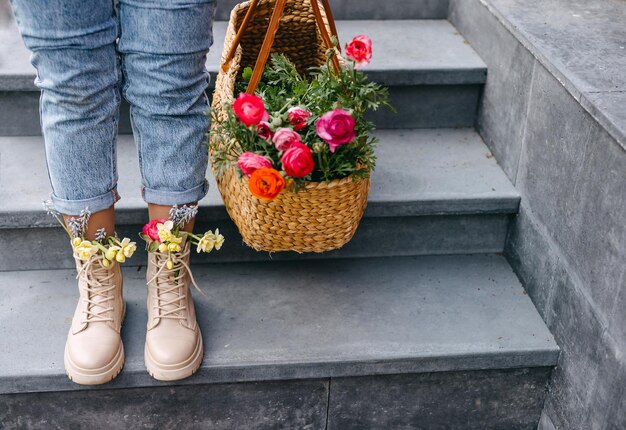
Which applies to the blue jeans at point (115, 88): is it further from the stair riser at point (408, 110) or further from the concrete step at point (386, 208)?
the stair riser at point (408, 110)

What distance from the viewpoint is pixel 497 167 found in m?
1.96

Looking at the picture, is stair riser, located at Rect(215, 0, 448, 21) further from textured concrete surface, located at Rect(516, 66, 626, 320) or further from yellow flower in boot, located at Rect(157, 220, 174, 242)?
yellow flower in boot, located at Rect(157, 220, 174, 242)

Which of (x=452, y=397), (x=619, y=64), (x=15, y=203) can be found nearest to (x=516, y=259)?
(x=452, y=397)

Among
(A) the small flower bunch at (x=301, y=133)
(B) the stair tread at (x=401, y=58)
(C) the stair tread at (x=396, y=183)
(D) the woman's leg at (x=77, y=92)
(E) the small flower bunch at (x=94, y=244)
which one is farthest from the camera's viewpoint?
(B) the stair tread at (x=401, y=58)

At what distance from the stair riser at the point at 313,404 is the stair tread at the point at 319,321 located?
0.15 ft

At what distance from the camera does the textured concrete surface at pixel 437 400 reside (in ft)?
5.49

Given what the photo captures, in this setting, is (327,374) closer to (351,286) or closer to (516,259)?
(351,286)

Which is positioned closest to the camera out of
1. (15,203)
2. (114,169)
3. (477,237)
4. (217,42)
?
(114,169)

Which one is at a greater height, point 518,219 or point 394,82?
point 394,82

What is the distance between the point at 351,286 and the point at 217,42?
32.9 inches

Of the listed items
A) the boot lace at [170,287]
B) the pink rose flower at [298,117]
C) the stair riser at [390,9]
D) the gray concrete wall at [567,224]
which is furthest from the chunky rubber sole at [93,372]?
the stair riser at [390,9]

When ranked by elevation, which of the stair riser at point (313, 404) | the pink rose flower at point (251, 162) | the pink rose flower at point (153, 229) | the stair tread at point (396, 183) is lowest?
the stair riser at point (313, 404)

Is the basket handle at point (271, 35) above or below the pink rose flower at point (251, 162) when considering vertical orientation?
above

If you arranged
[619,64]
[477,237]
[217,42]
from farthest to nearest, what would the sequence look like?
1. [217,42]
2. [477,237]
3. [619,64]
